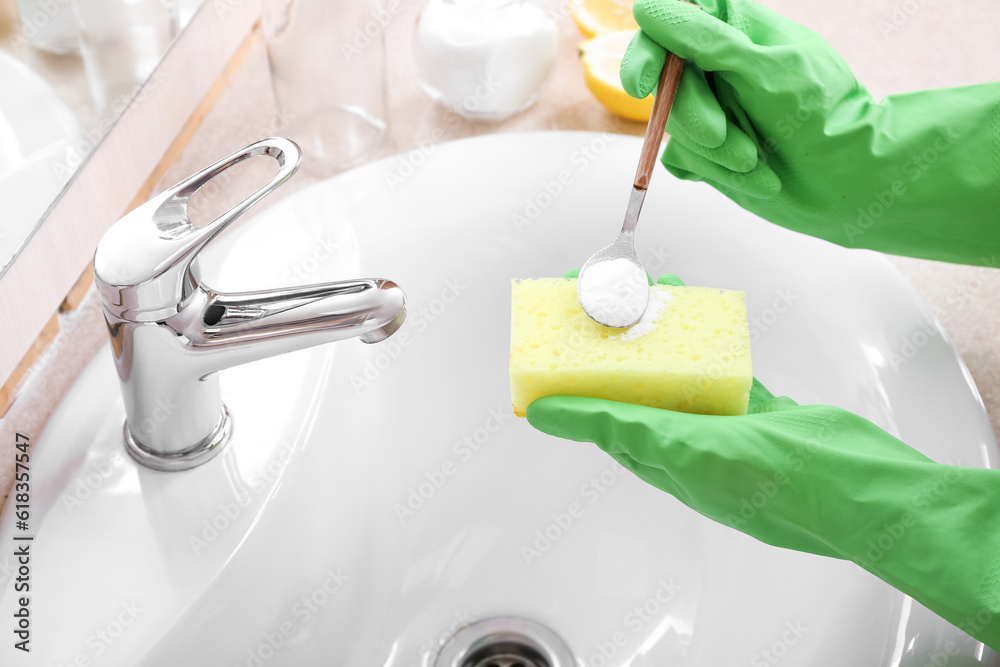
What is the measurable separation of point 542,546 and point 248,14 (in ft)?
2.19

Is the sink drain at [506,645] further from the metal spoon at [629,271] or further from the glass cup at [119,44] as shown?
the glass cup at [119,44]

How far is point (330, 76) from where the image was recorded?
90 cm

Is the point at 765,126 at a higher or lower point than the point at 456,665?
higher

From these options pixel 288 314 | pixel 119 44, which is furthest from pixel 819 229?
pixel 119 44

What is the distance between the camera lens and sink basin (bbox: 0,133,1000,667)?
2.01 feet

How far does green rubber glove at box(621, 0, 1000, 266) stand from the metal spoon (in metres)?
0.02

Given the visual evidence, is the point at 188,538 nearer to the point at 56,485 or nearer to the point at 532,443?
the point at 56,485

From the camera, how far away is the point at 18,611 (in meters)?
0.57

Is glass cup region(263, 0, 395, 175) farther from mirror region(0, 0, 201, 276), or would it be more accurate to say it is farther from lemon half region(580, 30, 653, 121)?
lemon half region(580, 30, 653, 121)

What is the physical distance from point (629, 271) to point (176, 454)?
0.36m

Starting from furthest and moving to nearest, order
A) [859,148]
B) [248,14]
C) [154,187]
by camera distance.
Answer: [248,14], [154,187], [859,148]

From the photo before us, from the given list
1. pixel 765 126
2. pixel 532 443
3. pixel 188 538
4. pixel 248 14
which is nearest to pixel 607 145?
pixel 765 126

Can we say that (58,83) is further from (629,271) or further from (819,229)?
(819,229)

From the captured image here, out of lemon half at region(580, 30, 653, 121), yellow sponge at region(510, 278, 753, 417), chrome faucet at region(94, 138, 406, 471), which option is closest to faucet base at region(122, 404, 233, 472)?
chrome faucet at region(94, 138, 406, 471)
